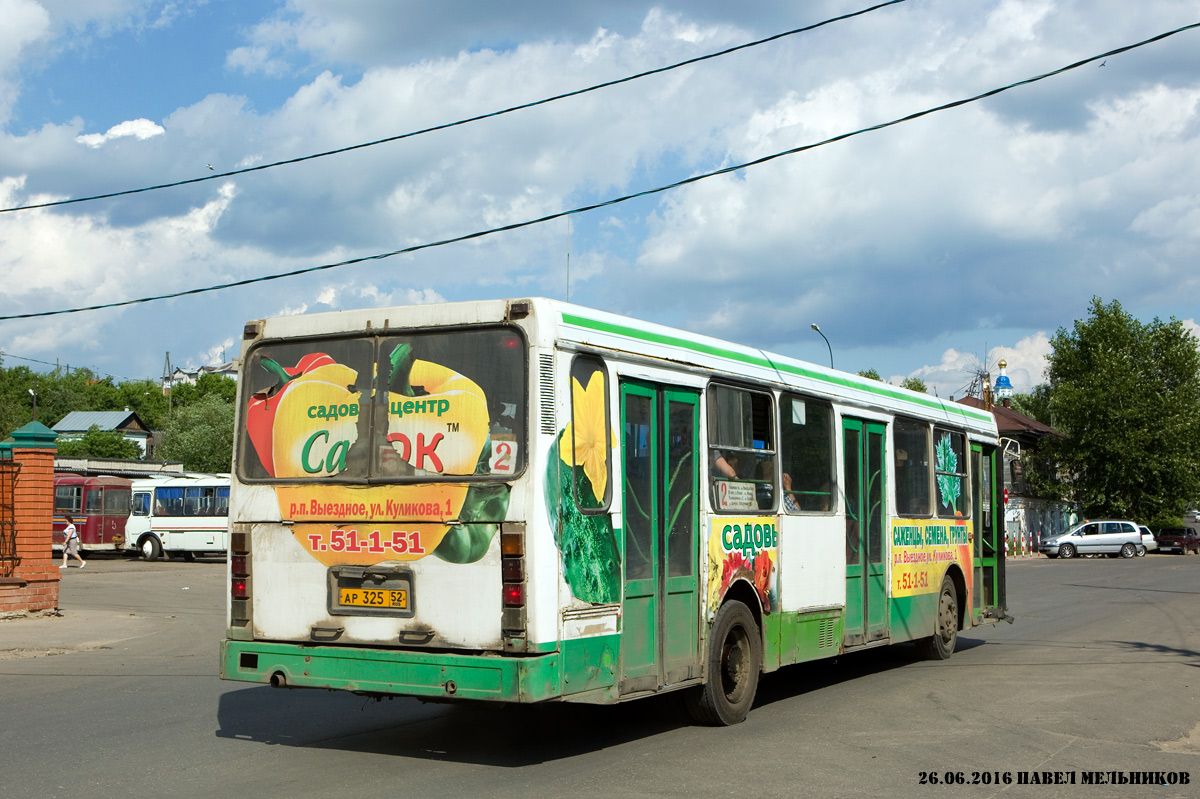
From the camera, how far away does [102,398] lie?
5851 inches

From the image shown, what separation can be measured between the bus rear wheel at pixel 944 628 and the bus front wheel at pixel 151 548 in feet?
115

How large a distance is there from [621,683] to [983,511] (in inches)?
346

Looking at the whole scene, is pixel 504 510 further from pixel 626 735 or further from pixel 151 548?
pixel 151 548

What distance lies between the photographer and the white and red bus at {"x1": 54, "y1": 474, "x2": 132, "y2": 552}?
44.6 metres

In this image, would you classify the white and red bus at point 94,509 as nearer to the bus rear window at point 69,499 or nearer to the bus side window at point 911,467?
the bus rear window at point 69,499

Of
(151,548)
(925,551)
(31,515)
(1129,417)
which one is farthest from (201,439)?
(925,551)

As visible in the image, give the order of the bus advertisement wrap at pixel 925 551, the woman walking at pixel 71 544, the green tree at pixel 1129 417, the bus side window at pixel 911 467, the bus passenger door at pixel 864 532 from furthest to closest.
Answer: the green tree at pixel 1129 417
the woman walking at pixel 71 544
the bus side window at pixel 911 467
the bus advertisement wrap at pixel 925 551
the bus passenger door at pixel 864 532

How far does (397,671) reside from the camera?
24.3 feet

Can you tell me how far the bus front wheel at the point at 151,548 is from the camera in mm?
42750

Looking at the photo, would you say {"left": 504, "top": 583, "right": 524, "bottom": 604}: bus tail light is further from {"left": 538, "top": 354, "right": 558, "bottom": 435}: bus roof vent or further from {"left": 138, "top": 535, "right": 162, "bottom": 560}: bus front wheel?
{"left": 138, "top": 535, "right": 162, "bottom": 560}: bus front wheel

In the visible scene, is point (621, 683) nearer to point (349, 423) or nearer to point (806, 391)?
point (349, 423)

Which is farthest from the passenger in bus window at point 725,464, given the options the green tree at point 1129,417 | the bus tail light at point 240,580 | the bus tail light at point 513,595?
the green tree at point 1129,417

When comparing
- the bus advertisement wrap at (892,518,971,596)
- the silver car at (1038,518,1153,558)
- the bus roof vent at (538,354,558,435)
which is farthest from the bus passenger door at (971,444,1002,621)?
the silver car at (1038,518,1153,558)

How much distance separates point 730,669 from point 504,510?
3.01 metres
